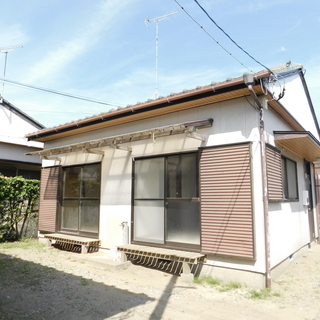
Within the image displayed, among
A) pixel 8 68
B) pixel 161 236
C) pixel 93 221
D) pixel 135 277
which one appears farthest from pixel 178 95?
pixel 8 68

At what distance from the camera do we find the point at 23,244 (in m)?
8.09

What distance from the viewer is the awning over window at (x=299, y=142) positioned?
17.9 feet

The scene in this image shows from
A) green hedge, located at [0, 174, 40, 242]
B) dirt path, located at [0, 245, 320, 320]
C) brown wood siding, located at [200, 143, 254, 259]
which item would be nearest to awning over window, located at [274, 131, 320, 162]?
brown wood siding, located at [200, 143, 254, 259]

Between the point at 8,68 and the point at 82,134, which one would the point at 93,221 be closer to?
the point at 82,134

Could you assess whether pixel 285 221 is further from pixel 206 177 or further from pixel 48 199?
pixel 48 199

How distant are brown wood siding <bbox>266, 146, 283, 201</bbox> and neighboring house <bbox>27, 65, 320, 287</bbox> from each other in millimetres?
21

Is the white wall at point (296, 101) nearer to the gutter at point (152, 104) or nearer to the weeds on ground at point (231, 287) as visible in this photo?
the gutter at point (152, 104)

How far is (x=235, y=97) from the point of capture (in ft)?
16.5

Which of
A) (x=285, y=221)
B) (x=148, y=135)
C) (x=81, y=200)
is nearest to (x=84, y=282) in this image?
(x=148, y=135)

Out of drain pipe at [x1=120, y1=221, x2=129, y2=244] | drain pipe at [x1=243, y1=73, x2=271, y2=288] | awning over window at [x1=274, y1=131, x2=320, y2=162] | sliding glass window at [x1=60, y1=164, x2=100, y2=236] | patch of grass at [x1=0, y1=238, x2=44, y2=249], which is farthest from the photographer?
patch of grass at [x1=0, y1=238, x2=44, y2=249]

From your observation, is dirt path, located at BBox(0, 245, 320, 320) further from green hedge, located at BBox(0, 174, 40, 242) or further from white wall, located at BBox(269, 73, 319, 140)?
white wall, located at BBox(269, 73, 319, 140)

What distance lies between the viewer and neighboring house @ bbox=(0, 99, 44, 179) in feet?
35.0

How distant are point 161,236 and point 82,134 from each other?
383cm

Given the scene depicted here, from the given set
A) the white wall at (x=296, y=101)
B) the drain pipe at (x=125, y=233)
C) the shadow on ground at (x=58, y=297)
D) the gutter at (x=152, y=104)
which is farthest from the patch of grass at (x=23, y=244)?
the white wall at (x=296, y=101)
